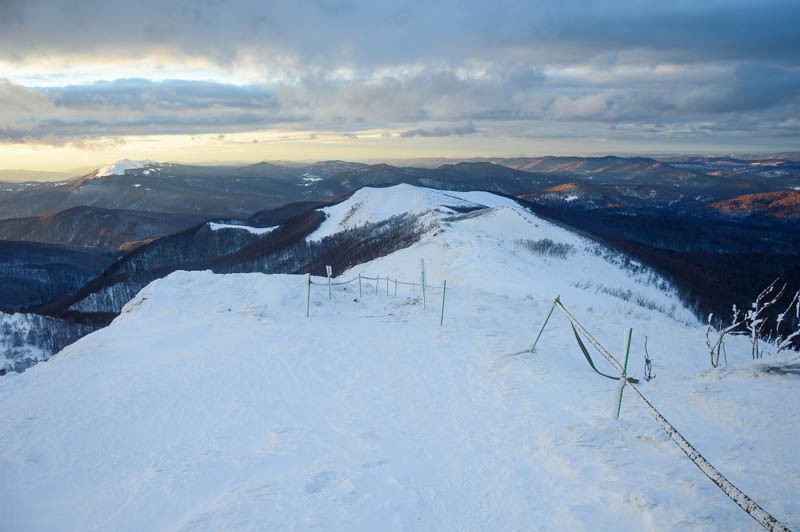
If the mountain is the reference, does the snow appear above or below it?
above

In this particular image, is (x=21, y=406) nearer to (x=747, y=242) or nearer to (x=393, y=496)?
(x=393, y=496)

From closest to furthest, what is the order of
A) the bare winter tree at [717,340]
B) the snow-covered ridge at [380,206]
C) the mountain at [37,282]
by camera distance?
the bare winter tree at [717,340] → the snow-covered ridge at [380,206] → the mountain at [37,282]

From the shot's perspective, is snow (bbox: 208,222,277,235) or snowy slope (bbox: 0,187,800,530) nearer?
snowy slope (bbox: 0,187,800,530)

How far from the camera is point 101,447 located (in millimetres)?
10086

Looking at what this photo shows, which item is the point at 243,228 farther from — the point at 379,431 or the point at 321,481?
the point at 321,481

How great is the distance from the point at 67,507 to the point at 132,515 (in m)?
1.61

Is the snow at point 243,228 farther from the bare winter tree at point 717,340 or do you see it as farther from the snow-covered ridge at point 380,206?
the bare winter tree at point 717,340

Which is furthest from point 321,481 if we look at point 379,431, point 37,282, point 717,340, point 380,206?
point 37,282

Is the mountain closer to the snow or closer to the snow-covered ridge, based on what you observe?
the snow

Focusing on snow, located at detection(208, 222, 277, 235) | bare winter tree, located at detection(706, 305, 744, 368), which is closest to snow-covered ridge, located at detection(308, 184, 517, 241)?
snow, located at detection(208, 222, 277, 235)

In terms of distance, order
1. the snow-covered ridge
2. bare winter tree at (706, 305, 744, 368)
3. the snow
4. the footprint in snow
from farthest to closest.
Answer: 1. the snow
2. the snow-covered ridge
3. bare winter tree at (706, 305, 744, 368)
4. the footprint in snow

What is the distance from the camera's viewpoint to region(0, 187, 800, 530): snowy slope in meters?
6.75

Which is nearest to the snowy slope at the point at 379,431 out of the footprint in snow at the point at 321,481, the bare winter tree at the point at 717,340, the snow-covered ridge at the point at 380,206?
the footprint in snow at the point at 321,481

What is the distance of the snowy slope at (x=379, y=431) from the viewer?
6.75 m
